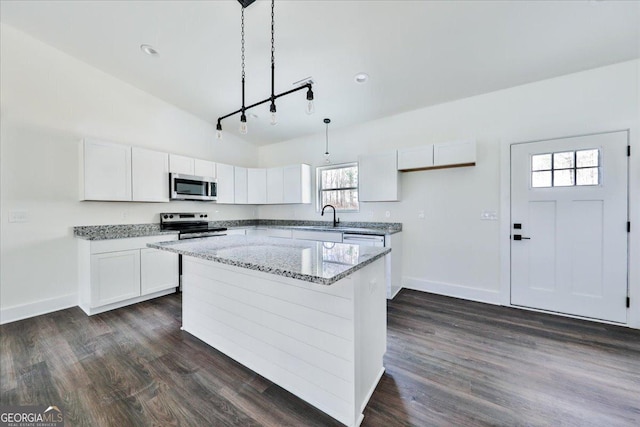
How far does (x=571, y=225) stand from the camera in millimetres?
2707

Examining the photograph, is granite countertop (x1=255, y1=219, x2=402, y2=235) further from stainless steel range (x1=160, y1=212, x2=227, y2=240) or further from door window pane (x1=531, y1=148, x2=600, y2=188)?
door window pane (x1=531, y1=148, x2=600, y2=188)

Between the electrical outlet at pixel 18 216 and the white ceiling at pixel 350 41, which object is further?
the electrical outlet at pixel 18 216

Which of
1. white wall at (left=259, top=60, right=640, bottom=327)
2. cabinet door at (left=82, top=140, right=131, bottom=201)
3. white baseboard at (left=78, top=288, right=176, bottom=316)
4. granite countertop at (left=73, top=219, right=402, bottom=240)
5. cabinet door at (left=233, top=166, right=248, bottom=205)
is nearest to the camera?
white wall at (left=259, top=60, right=640, bottom=327)

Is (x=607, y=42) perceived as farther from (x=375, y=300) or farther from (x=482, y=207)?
(x=375, y=300)

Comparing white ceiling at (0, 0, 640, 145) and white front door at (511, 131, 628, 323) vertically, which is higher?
white ceiling at (0, 0, 640, 145)

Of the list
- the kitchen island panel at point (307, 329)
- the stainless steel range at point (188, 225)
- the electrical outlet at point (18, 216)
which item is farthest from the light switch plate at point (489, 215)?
the electrical outlet at point (18, 216)

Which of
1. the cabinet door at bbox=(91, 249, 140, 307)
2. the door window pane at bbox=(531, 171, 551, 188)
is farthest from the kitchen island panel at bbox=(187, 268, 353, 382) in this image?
the door window pane at bbox=(531, 171, 551, 188)

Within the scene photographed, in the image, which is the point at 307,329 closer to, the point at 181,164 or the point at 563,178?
the point at 563,178

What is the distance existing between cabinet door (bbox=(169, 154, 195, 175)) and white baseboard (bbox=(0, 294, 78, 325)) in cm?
210

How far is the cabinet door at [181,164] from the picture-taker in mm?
3800

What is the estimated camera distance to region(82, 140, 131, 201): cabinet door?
9.86ft

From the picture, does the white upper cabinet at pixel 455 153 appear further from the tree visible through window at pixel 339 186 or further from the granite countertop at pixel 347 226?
the tree visible through window at pixel 339 186

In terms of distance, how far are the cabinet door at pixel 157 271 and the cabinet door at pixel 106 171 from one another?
0.86 m

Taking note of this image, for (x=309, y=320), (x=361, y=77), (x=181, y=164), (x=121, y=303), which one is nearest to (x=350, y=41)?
(x=361, y=77)
